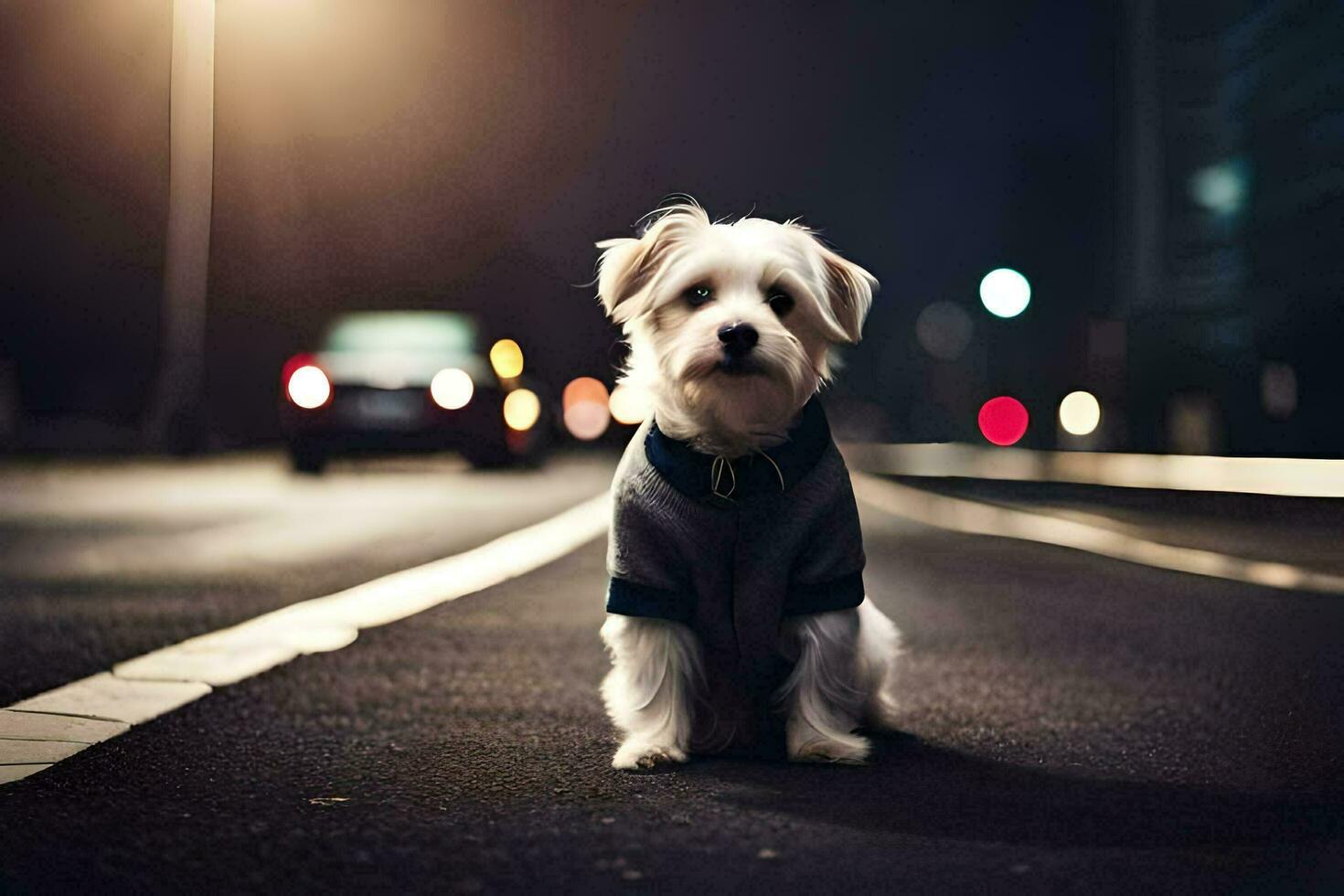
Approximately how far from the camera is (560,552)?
433 inches

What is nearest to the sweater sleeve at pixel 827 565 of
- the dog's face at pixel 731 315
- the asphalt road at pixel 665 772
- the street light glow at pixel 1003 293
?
the dog's face at pixel 731 315

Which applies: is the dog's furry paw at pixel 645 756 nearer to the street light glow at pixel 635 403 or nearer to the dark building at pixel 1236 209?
the street light glow at pixel 635 403

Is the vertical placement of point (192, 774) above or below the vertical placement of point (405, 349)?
below

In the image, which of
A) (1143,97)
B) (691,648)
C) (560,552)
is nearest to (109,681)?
(691,648)

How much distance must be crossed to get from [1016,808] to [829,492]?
946mm

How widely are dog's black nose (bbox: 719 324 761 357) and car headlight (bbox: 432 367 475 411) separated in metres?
15.4

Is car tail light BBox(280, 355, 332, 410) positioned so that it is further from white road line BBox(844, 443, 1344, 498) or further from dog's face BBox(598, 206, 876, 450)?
dog's face BBox(598, 206, 876, 450)

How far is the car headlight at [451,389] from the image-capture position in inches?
773

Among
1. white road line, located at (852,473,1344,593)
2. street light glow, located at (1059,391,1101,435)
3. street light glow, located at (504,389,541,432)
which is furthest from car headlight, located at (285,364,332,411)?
street light glow, located at (1059,391,1101,435)

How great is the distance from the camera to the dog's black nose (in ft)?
14.3

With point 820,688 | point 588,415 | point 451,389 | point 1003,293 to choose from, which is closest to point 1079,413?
point 1003,293

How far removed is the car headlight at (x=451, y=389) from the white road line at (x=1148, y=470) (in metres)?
7.53

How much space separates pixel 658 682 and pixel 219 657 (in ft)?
8.03

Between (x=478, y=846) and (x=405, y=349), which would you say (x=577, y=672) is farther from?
(x=405, y=349)
